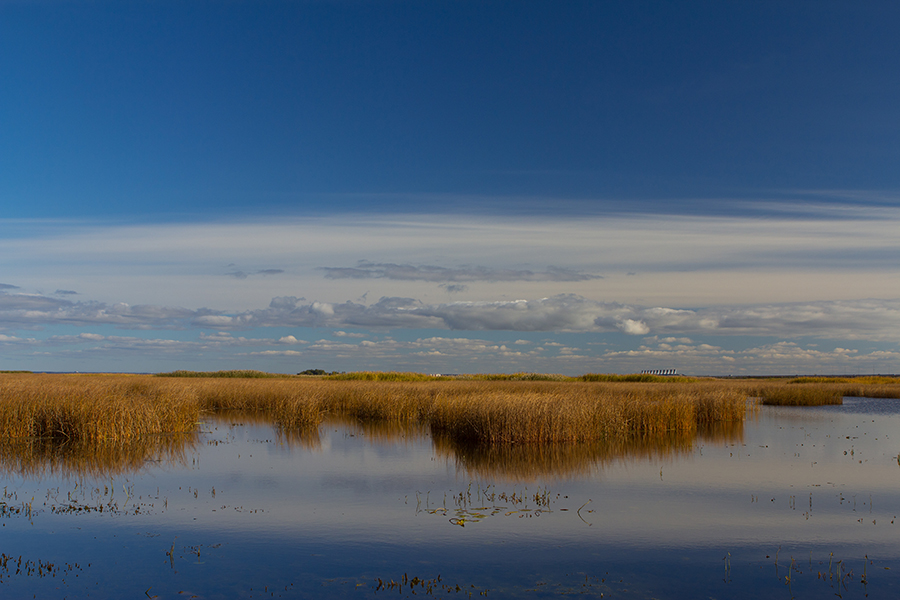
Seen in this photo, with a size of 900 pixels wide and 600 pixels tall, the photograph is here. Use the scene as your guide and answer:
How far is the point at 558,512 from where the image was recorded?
1037 centimetres

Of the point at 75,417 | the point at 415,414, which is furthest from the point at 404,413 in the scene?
the point at 75,417

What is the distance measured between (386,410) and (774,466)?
15.4 m

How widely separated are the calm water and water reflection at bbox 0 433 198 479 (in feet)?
0.41

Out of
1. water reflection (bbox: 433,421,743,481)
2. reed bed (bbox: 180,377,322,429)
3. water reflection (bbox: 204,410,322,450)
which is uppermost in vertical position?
reed bed (bbox: 180,377,322,429)

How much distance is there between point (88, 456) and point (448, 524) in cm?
1064

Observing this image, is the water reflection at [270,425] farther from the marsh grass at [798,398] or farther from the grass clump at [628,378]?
the grass clump at [628,378]

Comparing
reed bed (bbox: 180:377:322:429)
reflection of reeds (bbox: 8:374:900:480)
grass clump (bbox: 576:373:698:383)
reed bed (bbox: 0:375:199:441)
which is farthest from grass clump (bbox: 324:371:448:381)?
reed bed (bbox: 0:375:199:441)

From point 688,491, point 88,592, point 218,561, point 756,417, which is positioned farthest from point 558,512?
point 756,417

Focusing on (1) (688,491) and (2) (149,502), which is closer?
(2) (149,502)

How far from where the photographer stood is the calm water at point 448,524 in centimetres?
724

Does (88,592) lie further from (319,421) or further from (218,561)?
(319,421)

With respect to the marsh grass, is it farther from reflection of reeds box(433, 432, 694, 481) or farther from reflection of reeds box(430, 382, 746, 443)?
reflection of reeds box(433, 432, 694, 481)

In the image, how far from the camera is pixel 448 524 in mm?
9594

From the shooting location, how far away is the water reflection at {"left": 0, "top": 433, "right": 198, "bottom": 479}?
13734 mm
